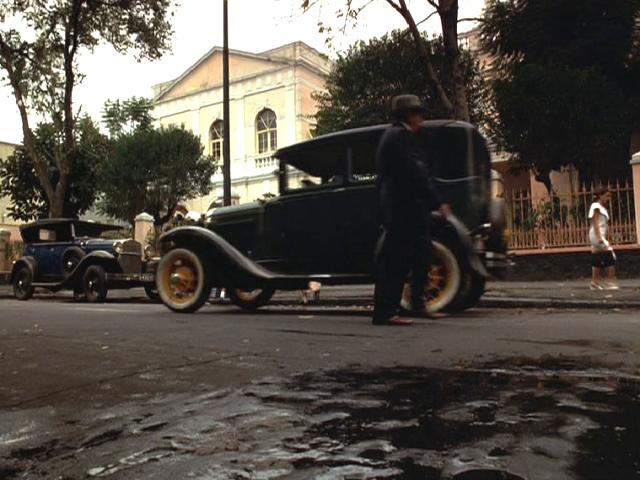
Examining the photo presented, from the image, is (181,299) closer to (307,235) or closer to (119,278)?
(307,235)

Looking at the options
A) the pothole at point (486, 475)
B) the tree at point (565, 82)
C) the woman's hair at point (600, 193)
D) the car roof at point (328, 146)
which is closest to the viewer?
the pothole at point (486, 475)

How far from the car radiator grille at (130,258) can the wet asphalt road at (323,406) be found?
823 cm

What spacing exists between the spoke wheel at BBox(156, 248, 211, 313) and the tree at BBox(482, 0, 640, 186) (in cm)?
1207

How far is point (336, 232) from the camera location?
7.14 m

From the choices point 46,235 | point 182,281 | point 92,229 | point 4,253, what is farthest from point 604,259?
point 4,253

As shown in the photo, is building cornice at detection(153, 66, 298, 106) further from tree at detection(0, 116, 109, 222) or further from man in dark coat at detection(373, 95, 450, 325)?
man in dark coat at detection(373, 95, 450, 325)

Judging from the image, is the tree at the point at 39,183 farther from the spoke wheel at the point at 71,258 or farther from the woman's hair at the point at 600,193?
the woman's hair at the point at 600,193

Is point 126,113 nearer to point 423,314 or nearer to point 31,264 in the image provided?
point 31,264

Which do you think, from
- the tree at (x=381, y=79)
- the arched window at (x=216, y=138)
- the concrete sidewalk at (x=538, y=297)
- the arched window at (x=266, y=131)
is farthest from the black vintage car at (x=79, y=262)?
→ the arched window at (x=216, y=138)

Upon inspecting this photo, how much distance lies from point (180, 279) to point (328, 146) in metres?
2.64

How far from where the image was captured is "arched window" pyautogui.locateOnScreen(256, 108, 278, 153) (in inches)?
1346

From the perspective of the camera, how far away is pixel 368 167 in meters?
7.16

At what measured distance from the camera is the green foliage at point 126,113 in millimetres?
39625

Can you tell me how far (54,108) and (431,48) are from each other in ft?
43.6
